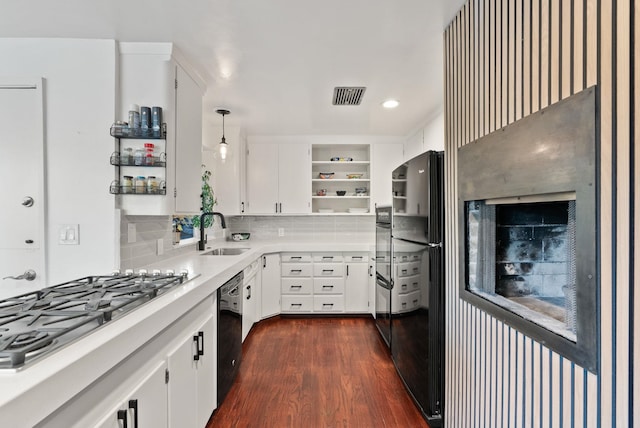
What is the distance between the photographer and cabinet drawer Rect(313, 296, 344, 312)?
3793mm

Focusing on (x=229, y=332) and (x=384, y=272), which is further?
(x=384, y=272)

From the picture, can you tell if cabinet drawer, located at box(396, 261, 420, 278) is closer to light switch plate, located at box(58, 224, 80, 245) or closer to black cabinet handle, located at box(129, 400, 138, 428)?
black cabinet handle, located at box(129, 400, 138, 428)

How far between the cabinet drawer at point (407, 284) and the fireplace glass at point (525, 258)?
0.55 m

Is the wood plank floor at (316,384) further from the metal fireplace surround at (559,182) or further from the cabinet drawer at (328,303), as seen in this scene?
the metal fireplace surround at (559,182)

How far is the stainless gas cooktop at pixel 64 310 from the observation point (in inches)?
32.1

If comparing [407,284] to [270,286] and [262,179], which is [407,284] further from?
[262,179]

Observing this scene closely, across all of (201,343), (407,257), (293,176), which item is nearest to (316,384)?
(201,343)

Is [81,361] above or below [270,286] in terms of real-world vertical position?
above

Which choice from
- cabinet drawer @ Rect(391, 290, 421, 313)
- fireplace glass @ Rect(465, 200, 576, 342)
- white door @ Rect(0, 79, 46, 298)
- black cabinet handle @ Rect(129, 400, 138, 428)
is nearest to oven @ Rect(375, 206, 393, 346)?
cabinet drawer @ Rect(391, 290, 421, 313)

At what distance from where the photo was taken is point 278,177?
4.19 metres

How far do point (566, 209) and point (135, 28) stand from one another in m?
2.31

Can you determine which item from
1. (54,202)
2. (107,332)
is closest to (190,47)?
(54,202)

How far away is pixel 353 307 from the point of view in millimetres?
3793

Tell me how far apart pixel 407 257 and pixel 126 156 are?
1971mm
